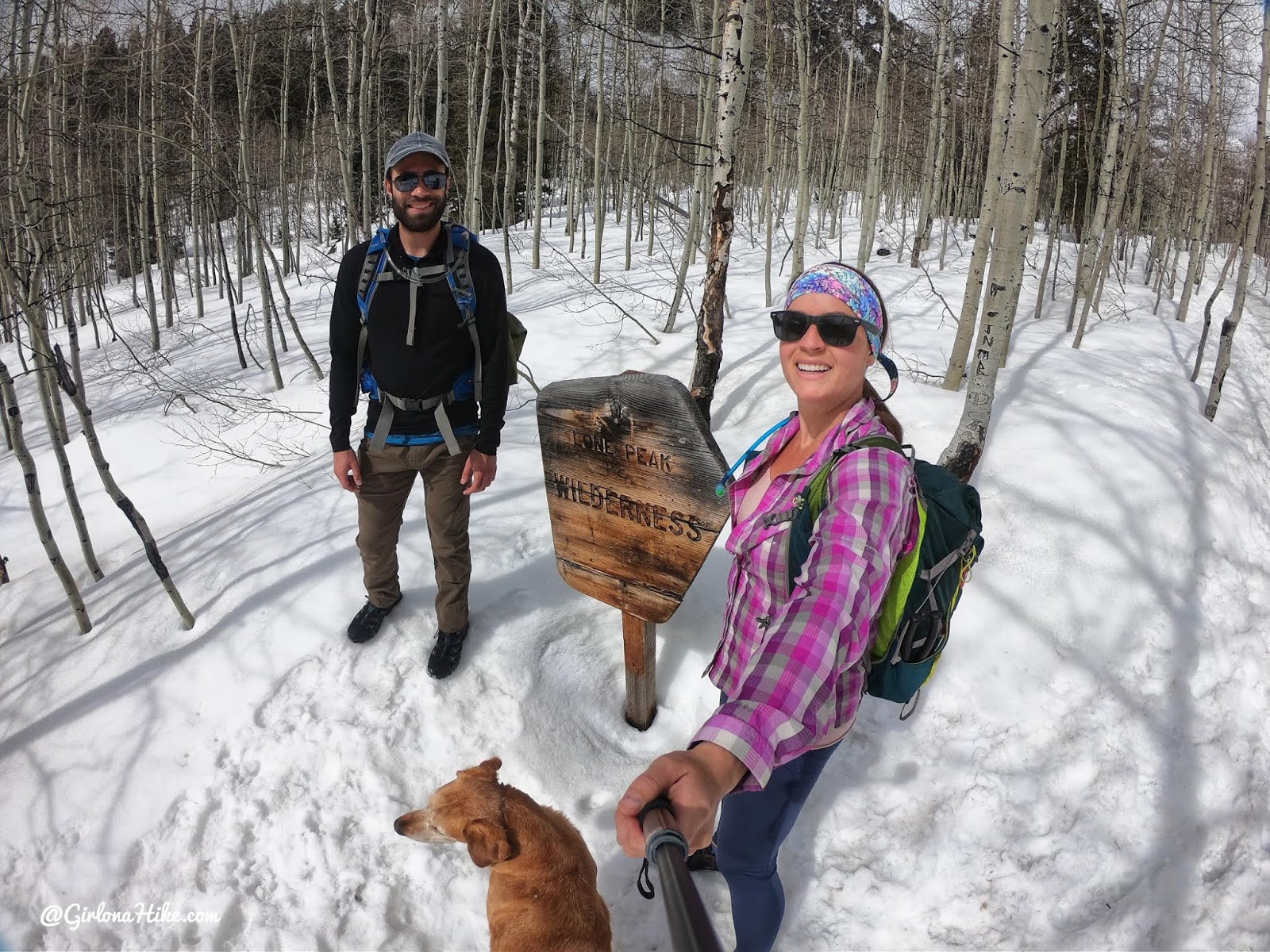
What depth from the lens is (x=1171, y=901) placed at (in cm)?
253

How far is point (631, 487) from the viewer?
2.49 m

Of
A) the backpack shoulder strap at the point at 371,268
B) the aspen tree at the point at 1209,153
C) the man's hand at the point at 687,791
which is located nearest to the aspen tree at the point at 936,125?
the aspen tree at the point at 1209,153

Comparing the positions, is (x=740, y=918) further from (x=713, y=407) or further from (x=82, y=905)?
(x=713, y=407)

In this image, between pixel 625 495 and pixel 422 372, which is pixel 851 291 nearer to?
pixel 625 495

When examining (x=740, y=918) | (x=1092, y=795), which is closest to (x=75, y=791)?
(x=740, y=918)

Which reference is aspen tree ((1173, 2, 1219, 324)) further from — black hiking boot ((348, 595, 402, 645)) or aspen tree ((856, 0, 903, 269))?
black hiking boot ((348, 595, 402, 645))

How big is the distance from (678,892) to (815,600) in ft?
1.64

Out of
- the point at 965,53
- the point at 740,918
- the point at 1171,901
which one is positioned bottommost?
the point at 1171,901

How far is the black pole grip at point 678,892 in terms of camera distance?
760 mm

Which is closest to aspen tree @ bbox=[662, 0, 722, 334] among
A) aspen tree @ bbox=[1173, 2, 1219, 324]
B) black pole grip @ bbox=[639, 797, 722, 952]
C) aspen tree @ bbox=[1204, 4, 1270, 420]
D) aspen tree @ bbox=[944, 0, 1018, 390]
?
aspen tree @ bbox=[944, 0, 1018, 390]

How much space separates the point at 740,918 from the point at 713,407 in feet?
18.2

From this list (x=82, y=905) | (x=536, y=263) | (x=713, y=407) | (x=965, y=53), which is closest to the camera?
(x=82, y=905)

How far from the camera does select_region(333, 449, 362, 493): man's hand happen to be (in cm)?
275

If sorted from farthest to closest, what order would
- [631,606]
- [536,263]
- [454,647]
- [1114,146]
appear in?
[536,263]
[1114,146]
[454,647]
[631,606]
